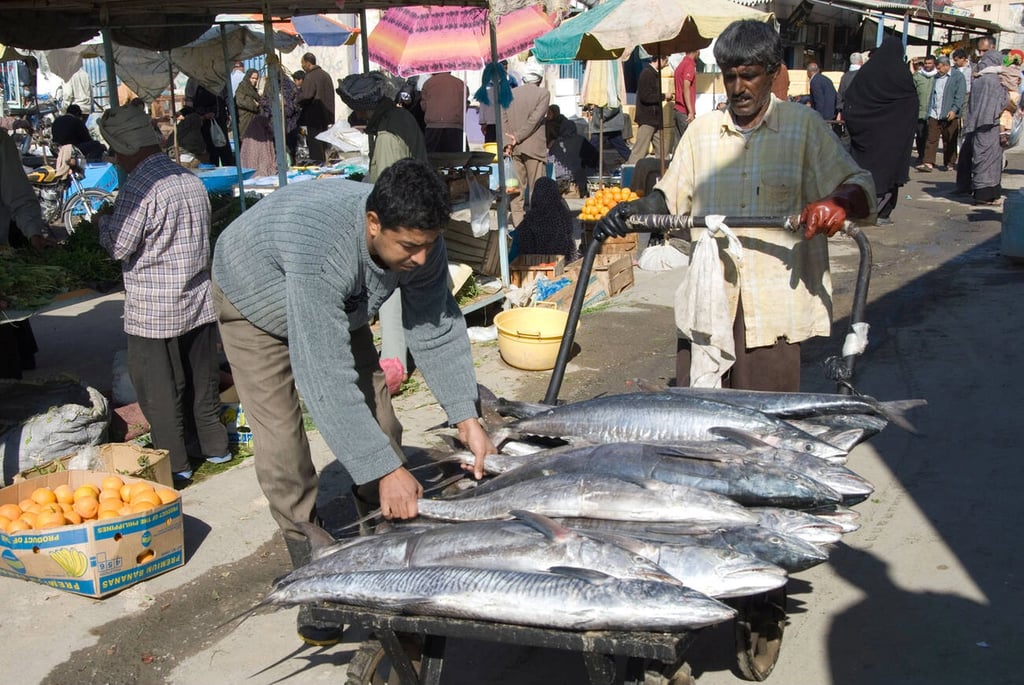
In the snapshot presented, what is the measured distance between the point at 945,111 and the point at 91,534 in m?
17.3

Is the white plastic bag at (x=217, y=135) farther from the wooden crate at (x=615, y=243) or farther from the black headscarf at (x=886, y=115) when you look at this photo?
the black headscarf at (x=886, y=115)

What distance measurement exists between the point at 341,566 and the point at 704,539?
3.49 feet

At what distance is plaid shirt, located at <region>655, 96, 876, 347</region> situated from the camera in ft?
12.3

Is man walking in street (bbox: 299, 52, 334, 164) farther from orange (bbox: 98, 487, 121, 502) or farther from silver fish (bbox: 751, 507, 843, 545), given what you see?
silver fish (bbox: 751, 507, 843, 545)

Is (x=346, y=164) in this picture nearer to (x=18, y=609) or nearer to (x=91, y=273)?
(x=91, y=273)

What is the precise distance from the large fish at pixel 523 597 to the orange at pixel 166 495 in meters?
2.02

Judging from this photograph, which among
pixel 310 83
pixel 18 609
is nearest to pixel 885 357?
pixel 18 609

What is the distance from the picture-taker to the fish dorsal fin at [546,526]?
262 cm

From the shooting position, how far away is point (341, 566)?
2.80m

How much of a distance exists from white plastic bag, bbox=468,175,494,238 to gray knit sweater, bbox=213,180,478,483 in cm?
449

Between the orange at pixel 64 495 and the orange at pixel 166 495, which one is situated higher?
the orange at pixel 166 495

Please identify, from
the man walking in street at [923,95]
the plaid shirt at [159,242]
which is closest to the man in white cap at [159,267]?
the plaid shirt at [159,242]

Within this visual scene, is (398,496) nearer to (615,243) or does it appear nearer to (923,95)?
(615,243)

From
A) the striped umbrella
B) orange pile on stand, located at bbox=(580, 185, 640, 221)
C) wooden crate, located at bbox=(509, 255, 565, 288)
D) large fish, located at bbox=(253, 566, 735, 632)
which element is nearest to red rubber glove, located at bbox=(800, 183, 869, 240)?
large fish, located at bbox=(253, 566, 735, 632)
